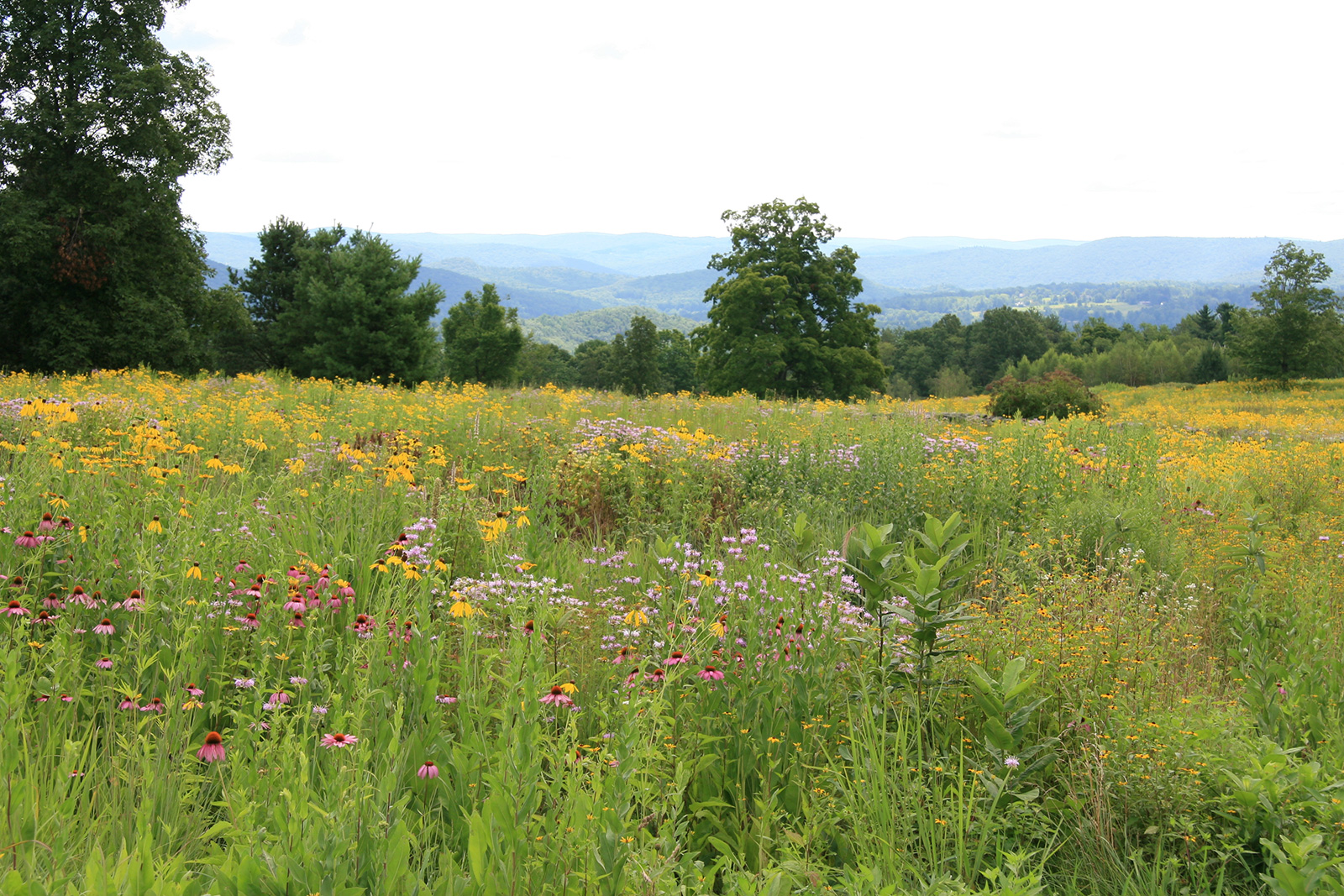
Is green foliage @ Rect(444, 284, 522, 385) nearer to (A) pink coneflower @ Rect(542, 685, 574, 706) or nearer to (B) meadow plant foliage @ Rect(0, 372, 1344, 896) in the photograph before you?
(B) meadow plant foliage @ Rect(0, 372, 1344, 896)

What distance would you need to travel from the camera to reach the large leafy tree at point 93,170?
19.7 meters

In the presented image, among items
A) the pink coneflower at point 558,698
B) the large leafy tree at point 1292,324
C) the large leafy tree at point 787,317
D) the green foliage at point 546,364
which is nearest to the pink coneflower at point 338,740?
the pink coneflower at point 558,698

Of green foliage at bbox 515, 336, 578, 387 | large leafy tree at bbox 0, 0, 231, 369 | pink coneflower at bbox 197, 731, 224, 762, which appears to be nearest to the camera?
pink coneflower at bbox 197, 731, 224, 762

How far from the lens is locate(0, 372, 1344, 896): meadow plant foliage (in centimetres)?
180

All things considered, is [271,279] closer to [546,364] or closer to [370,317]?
[370,317]

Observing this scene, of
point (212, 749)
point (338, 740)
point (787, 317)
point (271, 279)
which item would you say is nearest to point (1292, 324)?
point (787, 317)

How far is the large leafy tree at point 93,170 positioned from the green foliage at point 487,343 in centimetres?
3282

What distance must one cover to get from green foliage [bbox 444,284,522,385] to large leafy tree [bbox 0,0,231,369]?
3282 centimetres

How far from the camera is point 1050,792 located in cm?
265

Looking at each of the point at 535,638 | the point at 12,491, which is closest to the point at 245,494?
the point at 12,491

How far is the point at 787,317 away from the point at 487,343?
1229 inches

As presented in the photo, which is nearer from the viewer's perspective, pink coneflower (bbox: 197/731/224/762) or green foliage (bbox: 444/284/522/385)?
pink coneflower (bbox: 197/731/224/762)

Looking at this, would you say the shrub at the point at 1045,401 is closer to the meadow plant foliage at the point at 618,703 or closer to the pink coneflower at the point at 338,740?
the meadow plant foliage at the point at 618,703

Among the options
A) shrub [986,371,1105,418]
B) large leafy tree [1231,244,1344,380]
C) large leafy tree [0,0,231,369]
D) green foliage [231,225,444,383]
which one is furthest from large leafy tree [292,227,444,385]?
large leafy tree [1231,244,1344,380]
